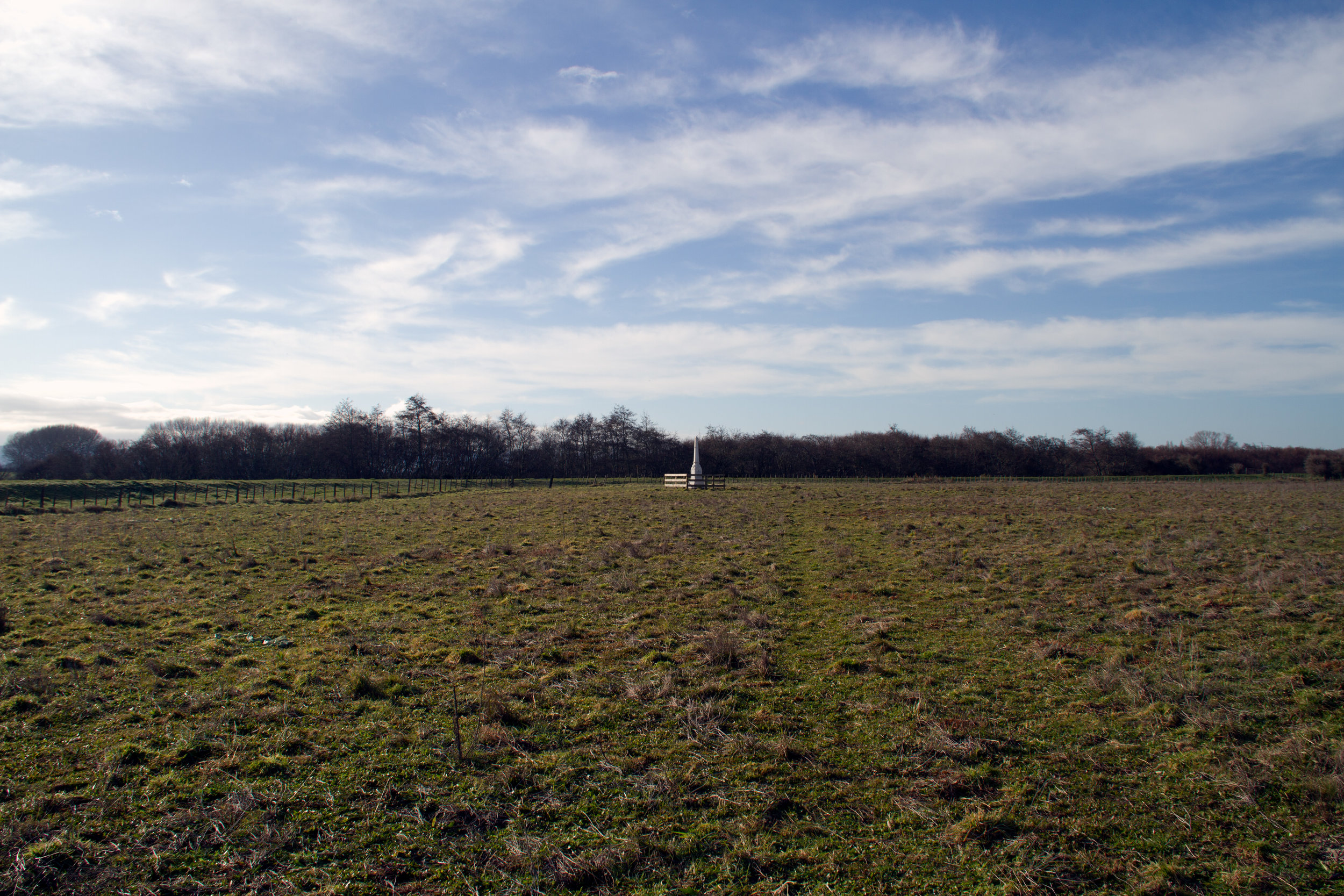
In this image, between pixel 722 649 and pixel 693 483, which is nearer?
pixel 722 649

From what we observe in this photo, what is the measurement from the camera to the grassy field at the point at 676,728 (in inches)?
196

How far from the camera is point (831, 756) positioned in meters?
6.80

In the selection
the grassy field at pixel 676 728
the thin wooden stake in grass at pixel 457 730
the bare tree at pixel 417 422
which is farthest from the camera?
the bare tree at pixel 417 422

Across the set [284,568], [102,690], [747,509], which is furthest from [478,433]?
[102,690]

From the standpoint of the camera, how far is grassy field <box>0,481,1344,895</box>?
498cm

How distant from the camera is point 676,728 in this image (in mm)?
7547

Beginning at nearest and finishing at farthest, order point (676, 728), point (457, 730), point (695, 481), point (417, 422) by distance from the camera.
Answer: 1. point (457, 730)
2. point (676, 728)
3. point (695, 481)
4. point (417, 422)

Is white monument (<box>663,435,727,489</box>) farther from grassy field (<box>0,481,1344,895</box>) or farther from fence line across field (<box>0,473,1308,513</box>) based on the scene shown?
Answer: grassy field (<box>0,481,1344,895</box>)

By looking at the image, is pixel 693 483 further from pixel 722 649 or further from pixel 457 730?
Answer: pixel 457 730

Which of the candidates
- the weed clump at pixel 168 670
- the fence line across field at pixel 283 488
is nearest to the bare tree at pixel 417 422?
the fence line across field at pixel 283 488

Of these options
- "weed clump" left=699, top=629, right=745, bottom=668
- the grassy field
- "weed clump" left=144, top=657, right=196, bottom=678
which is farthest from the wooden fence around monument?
"weed clump" left=144, top=657, right=196, bottom=678

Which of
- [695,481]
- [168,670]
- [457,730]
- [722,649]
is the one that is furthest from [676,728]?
[695,481]

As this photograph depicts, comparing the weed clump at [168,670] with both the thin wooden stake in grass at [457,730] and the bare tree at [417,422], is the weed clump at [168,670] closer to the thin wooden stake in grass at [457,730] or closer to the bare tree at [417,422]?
the thin wooden stake in grass at [457,730]

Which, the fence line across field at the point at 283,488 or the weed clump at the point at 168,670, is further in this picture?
the fence line across field at the point at 283,488
